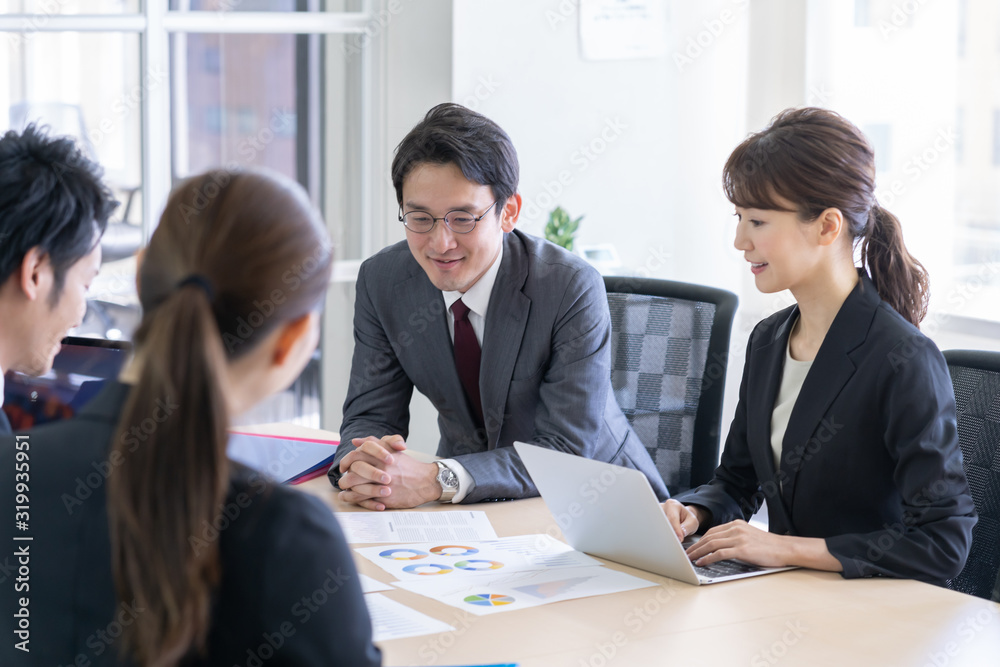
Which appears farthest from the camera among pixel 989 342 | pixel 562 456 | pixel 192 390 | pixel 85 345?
pixel 989 342

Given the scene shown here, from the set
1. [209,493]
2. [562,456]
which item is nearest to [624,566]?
[562,456]

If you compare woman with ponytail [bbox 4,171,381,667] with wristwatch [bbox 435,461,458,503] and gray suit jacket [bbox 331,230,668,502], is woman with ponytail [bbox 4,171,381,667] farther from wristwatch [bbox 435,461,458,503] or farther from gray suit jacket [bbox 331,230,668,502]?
gray suit jacket [bbox 331,230,668,502]

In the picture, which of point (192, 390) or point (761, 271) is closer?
point (192, 390)

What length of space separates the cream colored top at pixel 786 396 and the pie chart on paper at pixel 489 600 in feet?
2.12

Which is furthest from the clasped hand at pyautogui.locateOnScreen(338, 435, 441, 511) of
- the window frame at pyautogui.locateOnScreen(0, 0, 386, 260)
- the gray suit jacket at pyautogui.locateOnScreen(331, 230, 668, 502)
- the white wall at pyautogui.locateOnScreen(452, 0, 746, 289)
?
the white wall at pyautogui.locateOnScreen(452, 0, 746, 289)

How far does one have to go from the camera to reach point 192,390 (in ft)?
2.60

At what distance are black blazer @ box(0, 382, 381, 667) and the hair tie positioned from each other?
11cm

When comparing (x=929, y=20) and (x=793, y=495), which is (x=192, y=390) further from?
(x=929, y=20)

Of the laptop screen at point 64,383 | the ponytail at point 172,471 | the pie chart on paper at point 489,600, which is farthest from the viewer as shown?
the laptop screen at point 64,383

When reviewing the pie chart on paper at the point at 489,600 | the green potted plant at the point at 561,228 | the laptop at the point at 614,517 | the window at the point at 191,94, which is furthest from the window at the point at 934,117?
the pie chart on paper at the point at 489,600

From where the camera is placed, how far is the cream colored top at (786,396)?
1.82 m

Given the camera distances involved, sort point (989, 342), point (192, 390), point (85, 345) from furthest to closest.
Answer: point (989, 342) → point (85, 345) → point (192, 390)

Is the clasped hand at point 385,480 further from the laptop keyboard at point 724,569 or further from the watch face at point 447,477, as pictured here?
the laptop keyboard at point 724,569

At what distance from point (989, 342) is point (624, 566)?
188 centimetres
